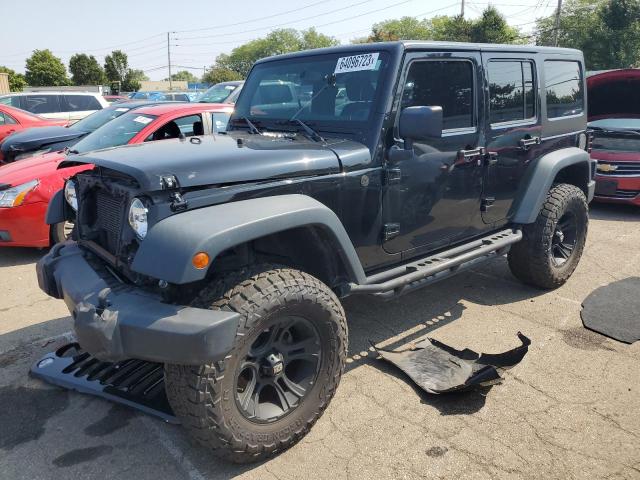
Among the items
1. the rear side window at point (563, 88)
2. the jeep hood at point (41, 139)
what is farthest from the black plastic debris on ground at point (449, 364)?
the jeep hood at point (41, 139)

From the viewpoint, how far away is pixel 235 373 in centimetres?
232

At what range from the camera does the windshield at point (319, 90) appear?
3.12 m

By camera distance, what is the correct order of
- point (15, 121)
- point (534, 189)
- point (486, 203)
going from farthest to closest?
1. point (15, 121)
2. point (534, 189)
3. point (486, 203)

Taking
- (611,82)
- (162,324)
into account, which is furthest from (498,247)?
(611,82)

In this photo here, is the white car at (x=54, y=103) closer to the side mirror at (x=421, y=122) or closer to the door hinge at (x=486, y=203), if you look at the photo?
the door hinge at (x=486, y=203)

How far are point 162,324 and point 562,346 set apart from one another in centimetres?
292

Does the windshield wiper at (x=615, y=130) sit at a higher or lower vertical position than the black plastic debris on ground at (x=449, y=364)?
higher

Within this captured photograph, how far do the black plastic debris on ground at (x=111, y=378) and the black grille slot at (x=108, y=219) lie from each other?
2.50 ft

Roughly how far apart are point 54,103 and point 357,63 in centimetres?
1160

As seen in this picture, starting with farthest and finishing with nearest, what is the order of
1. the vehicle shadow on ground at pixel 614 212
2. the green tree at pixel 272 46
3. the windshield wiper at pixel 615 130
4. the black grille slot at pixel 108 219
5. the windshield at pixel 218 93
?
the green tree at pixel 272 46
the windshield at pixel 218 93
the windshield wiper at pixel 615 130
the vehicle shadow on ground at pixel 614 212
the black grille slot at pixel 108 219

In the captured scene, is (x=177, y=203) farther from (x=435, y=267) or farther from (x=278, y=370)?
(x=435, y=267)

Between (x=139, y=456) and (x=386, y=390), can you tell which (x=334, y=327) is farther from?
(x=139, y=456)

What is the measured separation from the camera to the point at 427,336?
380cm

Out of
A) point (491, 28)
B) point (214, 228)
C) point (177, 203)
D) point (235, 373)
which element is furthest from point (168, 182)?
point (491, 28)
